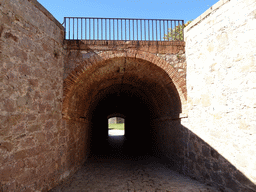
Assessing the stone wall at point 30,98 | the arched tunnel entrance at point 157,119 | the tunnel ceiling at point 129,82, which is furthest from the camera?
the tunnel ceiling at point 129,82

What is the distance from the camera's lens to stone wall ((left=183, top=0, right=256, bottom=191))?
411cm

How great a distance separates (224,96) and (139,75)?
371 cm

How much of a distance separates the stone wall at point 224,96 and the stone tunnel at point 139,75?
2cm

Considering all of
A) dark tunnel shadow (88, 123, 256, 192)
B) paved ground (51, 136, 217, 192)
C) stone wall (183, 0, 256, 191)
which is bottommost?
paved ground (51, 136, 217, 192)

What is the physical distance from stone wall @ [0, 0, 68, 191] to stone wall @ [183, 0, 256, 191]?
4142 millimetres

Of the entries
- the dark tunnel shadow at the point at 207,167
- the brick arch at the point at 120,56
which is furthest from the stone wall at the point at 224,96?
the brick arch at the point at 120,56

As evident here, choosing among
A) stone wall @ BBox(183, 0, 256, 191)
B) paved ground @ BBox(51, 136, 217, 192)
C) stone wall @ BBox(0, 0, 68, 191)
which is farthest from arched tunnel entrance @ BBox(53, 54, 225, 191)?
stone wall @ BBox(0, 0, 68, 191)

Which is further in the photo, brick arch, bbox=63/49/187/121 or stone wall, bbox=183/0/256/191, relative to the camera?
brick arch, bbox=63/49/187/121

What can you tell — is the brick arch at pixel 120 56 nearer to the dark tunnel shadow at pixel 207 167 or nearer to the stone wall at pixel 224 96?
the stone wall at pixel 224 96

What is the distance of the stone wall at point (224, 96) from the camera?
411 cm

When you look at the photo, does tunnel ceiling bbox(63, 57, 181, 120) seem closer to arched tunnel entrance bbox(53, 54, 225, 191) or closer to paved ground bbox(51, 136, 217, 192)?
arched tunnel entrance bbox(53, 54, 225, 191)

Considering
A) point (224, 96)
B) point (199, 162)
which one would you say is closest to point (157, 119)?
point (199, 162)

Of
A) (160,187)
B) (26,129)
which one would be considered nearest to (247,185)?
(160,187)

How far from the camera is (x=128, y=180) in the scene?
589 centimetres
